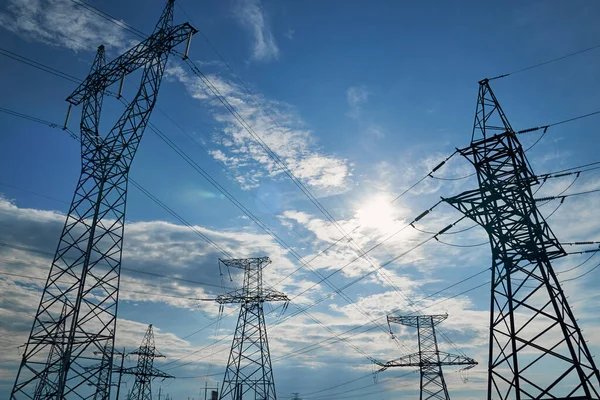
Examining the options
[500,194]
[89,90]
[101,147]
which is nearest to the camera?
[500,194]

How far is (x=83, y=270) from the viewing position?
19219 mm

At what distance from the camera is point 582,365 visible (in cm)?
1368

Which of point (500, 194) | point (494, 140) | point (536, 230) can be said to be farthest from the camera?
point (494, 140)

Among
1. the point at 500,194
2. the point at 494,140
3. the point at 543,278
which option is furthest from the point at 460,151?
the point at 543,278

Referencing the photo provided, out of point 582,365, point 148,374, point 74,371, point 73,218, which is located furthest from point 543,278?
point 148,374

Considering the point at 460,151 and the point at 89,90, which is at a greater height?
the point at 89,90

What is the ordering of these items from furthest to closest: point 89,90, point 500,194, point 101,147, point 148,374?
point 148,374 → point 89,90 → point 101,147 → point 500,194

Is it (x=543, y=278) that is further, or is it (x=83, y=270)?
(x=83, y=270)

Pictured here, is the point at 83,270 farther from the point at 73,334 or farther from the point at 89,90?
the point at 89,90

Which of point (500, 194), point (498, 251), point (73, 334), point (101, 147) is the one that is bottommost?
point (73, 334)

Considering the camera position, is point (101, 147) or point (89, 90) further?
point (89, 90)

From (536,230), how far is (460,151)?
5.12 m

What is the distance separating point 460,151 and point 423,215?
3703 mm

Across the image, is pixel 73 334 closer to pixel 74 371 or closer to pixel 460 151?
pixel 74 371
